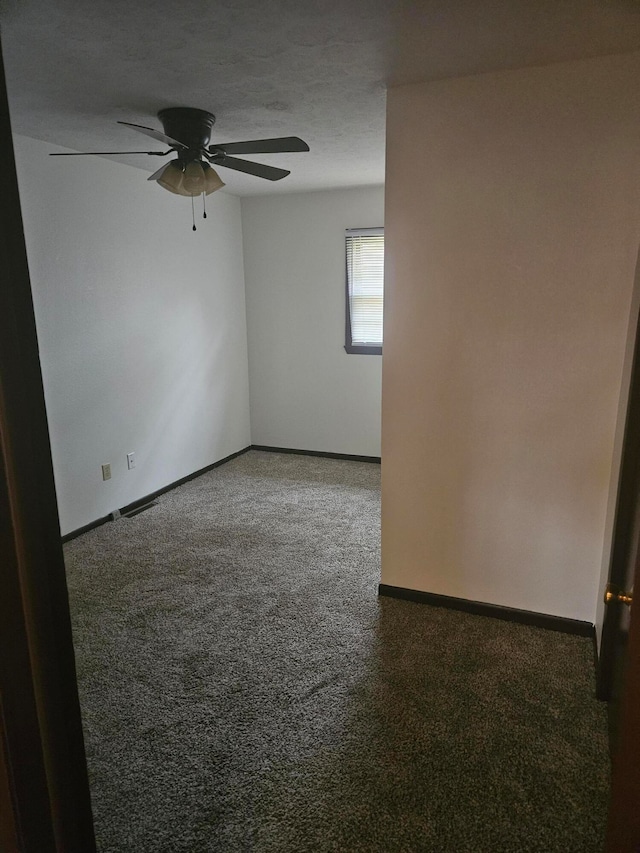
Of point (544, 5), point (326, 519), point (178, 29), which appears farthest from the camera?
point (326, 519)

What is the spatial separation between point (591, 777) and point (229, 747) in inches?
47.4

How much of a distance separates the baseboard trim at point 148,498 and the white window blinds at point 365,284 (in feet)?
5.64

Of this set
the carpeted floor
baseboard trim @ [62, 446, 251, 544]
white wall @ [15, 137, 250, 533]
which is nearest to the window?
white wall @ [15, 137, 250, 533]

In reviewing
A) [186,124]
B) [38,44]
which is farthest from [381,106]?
[38,44]

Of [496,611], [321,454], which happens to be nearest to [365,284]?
[321,454]

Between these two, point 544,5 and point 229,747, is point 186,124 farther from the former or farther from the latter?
point 229,747

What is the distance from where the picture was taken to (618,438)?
2.27 meters

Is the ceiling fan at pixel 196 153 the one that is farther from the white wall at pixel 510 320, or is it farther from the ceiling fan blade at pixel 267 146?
the white wall at pixel 510 320

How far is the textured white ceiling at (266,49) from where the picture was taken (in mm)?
1733

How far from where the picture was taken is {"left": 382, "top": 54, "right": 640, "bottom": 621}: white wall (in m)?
2.19

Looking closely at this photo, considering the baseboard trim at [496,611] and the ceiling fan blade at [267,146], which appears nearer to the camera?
the ceiling fan blade at [267,146]

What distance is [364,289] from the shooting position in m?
5.02

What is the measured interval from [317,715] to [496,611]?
1.09m

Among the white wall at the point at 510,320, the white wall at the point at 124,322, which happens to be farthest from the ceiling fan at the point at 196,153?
the white wall at the point at 124,322
